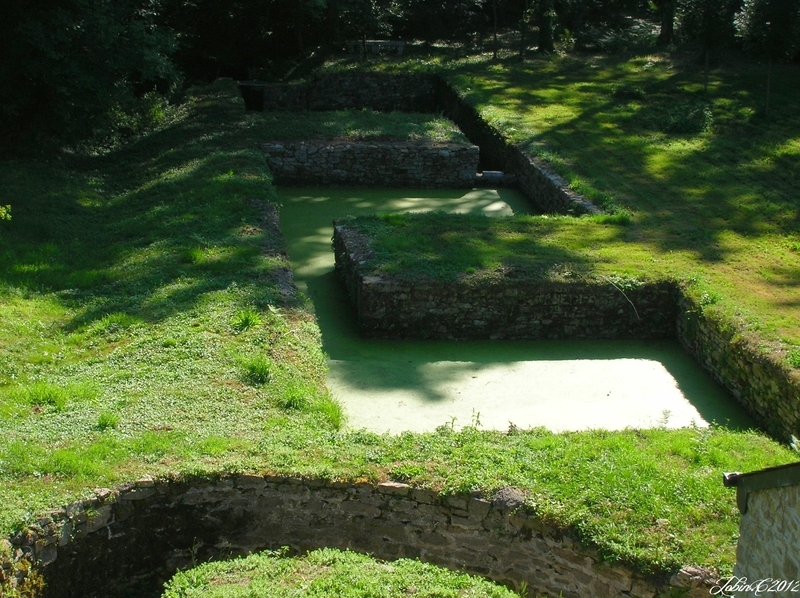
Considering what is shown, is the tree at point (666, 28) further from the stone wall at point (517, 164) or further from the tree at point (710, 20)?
the stone wall at point (517, 164)

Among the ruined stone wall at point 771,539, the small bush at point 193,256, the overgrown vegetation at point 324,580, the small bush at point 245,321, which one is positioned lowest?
the overgrown vegetation at point 324,580

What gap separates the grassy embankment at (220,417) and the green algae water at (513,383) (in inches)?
26.3

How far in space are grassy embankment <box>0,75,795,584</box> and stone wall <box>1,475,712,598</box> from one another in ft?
0.43

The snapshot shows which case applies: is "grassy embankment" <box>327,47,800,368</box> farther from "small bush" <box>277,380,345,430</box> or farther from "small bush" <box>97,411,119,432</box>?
"small bush" <box>97,411,119,432</box>

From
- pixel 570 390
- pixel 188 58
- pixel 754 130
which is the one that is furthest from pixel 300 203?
pixel 188 58

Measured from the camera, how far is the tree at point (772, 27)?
57.0 ft

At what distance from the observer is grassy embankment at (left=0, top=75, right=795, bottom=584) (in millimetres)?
6438

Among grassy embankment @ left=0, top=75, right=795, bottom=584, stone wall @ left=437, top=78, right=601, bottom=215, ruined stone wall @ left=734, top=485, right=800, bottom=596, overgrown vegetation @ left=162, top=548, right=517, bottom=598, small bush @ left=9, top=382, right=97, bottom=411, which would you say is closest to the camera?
ruined stone wall @ left=734, top=485, right=800, bottom=596

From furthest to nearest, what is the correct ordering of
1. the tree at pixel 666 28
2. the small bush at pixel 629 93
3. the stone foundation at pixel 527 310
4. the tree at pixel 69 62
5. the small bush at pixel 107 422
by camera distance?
the tree at pixel 666 28 → the small bush at pixel 629 93 → the tree at pixel 69 62 → the stone foundation at pixel 527 310 → the small bush at pixel 107 422

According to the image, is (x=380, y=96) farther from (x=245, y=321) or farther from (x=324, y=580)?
(x=324, y=580)

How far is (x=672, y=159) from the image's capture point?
1619 cm

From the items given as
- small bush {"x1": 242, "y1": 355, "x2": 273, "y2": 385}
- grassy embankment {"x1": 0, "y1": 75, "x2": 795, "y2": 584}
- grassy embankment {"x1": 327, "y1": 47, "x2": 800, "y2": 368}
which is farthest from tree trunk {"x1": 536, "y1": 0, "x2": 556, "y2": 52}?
small bush {"x1": 242, "y1": 355, "x2": 273, "y2": 385}

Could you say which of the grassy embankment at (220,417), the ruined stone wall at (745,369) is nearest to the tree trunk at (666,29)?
the ruined stone wall at (745,369)

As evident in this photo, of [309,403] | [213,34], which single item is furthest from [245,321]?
[213,34]
